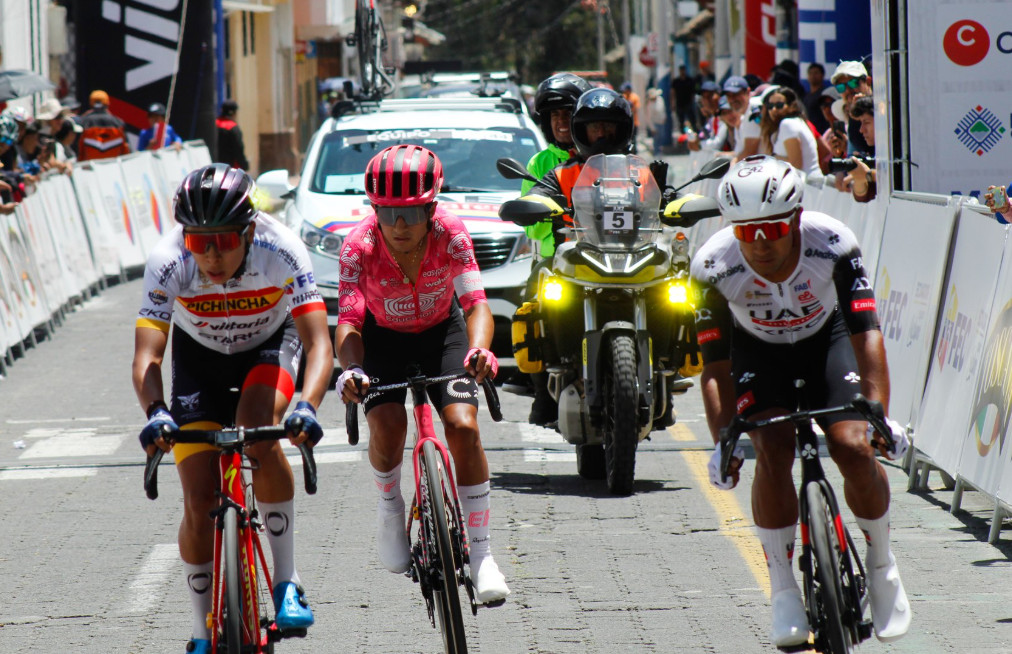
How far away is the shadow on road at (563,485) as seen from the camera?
8934mm

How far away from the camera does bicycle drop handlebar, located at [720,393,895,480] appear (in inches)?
203

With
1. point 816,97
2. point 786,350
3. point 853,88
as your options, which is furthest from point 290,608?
point 816,97

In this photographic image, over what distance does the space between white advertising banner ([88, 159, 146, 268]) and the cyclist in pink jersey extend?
49.2 feet

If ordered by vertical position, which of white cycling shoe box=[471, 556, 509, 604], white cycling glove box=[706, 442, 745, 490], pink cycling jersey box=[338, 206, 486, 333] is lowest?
white cycling shoe box=[471, 556, 509, 604]

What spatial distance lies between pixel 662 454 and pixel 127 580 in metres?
3.88

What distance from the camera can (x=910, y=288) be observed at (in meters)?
9.58

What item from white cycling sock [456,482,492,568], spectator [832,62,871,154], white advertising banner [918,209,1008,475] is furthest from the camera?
spectator [832,62,871,154]

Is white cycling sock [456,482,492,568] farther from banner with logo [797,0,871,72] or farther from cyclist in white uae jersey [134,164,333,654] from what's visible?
banner with logo [797,0,871,72]

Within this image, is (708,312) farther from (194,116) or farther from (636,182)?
(194,116)

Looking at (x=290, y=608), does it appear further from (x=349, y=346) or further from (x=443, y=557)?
(x=349, y=346)

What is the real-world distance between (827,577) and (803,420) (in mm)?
568

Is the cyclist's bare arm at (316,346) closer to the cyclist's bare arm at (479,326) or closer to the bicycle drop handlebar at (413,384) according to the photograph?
the bicycle drop handlebar at (413,384)

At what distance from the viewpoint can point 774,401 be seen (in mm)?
5676

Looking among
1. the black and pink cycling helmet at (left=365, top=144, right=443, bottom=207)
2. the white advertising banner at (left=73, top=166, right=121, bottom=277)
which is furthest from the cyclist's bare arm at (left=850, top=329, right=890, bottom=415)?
the white advertising banner at (left=73, top=166, right=121, bottom=277)
